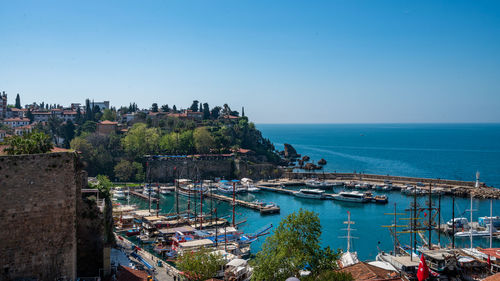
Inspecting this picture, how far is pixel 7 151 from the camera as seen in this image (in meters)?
14.6

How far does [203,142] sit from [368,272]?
60318 millimetres

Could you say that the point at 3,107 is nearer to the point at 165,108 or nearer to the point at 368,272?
the point at 165,108

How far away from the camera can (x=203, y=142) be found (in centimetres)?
7706

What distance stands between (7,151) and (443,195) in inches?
2249

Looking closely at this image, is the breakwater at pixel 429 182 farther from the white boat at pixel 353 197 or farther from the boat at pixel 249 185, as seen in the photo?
the white boat at pixel 353 197

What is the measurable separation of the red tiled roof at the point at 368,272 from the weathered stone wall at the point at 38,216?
11.4 m

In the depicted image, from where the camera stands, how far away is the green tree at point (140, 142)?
7126 cm

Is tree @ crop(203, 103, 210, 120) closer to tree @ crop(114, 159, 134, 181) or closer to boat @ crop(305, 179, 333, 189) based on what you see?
tree @ crop(114, 159, 134, 181)

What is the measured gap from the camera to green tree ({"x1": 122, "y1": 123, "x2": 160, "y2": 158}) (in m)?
71.3

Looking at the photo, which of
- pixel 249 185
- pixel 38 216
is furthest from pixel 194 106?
pixel 38 216

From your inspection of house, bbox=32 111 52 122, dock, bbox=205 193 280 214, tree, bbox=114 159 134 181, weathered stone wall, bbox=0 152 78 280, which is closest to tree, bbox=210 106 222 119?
house, bbox=32 111 52 122

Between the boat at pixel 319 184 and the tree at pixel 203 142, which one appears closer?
the boat at pixel 319 184

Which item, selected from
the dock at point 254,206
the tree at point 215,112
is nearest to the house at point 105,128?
the tree at point 215,112

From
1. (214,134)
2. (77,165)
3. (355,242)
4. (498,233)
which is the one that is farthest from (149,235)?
(214,134)
